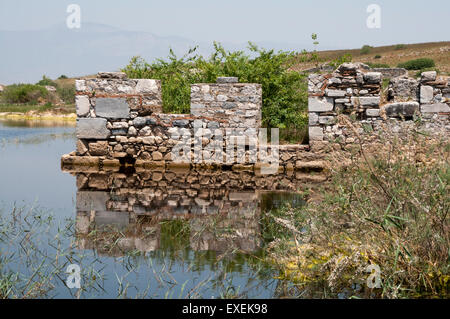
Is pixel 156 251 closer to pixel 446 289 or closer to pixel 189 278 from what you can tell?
pixel 189 278

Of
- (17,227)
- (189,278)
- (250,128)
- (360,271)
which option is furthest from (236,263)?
(250,128)

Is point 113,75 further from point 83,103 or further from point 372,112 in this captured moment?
point 372,112

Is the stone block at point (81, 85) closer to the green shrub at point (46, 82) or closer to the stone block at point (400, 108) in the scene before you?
the stone block at point (400, 108)

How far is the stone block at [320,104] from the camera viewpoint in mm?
11086

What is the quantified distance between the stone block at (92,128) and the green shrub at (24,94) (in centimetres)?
2391

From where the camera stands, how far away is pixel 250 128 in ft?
36.8

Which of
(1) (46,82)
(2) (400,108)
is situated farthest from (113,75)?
(1) (46,82)

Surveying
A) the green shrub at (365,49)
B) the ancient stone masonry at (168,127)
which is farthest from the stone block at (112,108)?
the green shrub at (365,49)

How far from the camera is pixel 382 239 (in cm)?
446

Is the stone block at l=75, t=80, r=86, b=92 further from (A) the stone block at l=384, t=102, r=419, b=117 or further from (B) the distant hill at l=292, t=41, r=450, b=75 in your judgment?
(B) the distant hill at l=292, t=41, r=450, b=75

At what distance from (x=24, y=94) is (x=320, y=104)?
90.0 feet

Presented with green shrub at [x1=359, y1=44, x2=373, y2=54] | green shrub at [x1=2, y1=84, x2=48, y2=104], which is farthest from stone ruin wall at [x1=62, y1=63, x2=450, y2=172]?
green shrub at [x1=359, y1=44, x2=373, y2=54]

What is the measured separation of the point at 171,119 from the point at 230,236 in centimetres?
595

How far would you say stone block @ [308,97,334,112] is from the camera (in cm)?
1109
